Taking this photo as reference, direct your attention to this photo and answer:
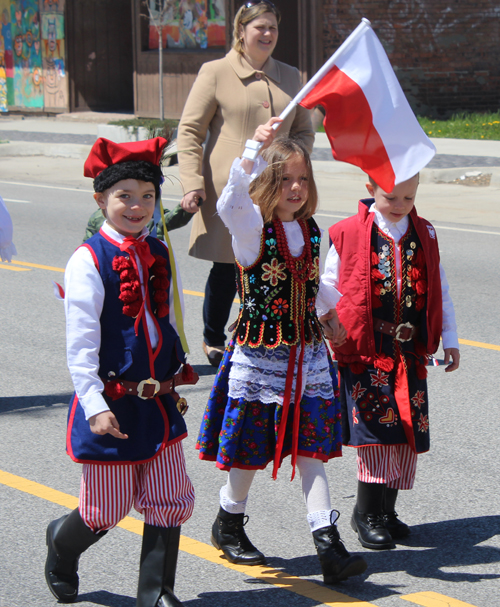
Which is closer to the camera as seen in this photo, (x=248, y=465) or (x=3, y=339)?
(x=248, y=465)

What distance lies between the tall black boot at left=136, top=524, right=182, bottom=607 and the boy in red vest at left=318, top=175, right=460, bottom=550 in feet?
3.12

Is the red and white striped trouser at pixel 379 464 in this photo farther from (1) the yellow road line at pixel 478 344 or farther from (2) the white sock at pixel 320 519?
(1) the yellow road line at pixel 478 344

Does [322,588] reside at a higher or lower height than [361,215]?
lower

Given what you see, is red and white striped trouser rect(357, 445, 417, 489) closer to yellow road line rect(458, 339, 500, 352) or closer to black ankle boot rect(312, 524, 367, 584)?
black ankle boot rect(312, 524, 367, 584)

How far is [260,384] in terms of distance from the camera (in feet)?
11.4

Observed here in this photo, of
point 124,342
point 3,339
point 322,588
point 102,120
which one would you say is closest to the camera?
point 124,342

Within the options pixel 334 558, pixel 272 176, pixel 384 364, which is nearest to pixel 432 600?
pixel 334 558

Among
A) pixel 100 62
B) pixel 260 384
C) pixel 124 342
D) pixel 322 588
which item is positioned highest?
pixel 100 62

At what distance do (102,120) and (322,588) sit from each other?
959 inches

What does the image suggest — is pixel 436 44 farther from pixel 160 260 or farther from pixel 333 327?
pixel 160 260

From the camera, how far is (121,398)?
3.07 metres

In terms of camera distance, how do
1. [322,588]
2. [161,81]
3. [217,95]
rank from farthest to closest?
1. [161,81]
2. [217,95]
3. [322,588]

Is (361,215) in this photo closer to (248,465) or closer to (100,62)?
(248,465)

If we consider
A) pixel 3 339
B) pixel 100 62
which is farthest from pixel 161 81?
pixel 3 339
